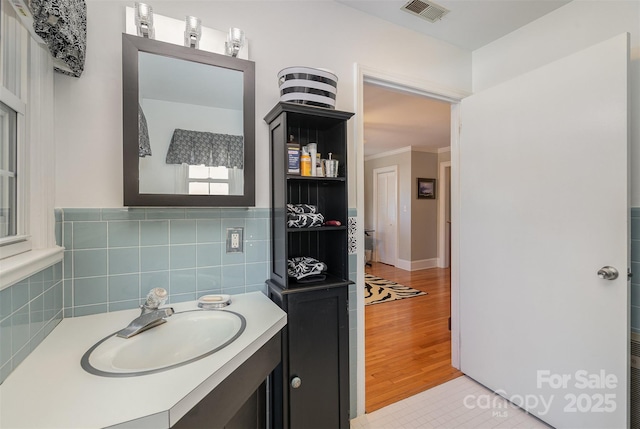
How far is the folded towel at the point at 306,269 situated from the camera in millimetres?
1520

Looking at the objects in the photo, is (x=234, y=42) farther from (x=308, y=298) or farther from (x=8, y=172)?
A: (x=308, y=298)

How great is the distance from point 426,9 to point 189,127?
5.27ft

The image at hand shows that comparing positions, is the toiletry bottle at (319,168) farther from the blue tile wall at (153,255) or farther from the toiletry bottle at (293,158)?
the blue tile wall at (153,255)

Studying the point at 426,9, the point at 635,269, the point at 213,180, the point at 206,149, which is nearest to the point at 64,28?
the point at 206,149

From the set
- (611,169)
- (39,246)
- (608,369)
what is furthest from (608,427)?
(39,246)

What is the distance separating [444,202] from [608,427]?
206 inches

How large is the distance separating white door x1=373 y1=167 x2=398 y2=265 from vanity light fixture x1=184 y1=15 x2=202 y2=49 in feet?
18.3

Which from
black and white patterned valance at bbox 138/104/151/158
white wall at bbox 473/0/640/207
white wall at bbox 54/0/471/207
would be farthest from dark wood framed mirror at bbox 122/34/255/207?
white wall at bbox 473/0/640/207

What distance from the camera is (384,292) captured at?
177 inches

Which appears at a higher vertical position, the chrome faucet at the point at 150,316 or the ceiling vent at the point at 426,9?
the ceiling vent at the point at 426,9

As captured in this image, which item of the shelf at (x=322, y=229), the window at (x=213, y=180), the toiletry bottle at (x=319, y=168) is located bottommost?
the shelf at (x=322, y=229)

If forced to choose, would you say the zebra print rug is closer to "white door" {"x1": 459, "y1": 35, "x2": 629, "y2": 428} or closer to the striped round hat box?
"white door" {"x1": 459, "y1": 35, "x2": 629, "y2": 428}

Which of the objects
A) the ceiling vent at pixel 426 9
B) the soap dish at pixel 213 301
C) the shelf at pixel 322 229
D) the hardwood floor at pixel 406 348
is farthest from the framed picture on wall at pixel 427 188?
the soap dish at pixel 213 301

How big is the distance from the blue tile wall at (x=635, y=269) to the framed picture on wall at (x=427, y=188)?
4.70 metres
